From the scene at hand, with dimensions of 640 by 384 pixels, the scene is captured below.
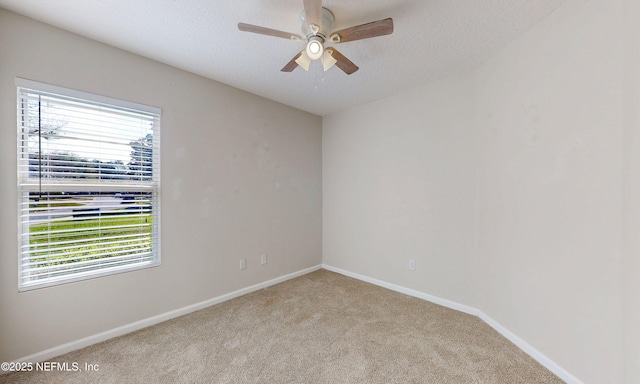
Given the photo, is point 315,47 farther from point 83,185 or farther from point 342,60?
point 83,185

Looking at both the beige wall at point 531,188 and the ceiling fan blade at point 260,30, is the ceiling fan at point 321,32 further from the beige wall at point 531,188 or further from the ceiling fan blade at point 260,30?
the beige wall at point 531,188

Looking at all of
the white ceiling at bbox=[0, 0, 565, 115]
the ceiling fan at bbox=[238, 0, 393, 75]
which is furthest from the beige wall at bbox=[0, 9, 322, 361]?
the ceiling fan at bbox=[238, 0, 393, 75]

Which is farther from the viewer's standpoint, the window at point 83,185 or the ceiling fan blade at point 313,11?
the window at point 83,185

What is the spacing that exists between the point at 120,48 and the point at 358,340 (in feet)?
11.0

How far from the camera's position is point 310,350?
1.97 m

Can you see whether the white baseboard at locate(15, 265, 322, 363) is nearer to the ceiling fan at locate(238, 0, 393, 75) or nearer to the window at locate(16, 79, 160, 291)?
the window at locate(16, 79, 160, 291)

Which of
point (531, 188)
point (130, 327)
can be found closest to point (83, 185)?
point (130, 327)

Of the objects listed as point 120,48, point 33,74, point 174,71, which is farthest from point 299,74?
point 33,74

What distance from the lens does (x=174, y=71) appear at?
2500 mm

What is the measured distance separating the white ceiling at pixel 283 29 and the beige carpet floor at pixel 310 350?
2.56 metres

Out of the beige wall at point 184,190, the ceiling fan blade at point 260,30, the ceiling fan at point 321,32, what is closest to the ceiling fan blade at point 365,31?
the ceiling fan at point 321,32

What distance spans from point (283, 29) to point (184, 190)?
184 centimetres

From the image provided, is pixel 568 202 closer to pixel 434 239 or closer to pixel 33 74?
pixel 434 239

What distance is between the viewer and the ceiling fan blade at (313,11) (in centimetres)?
136
